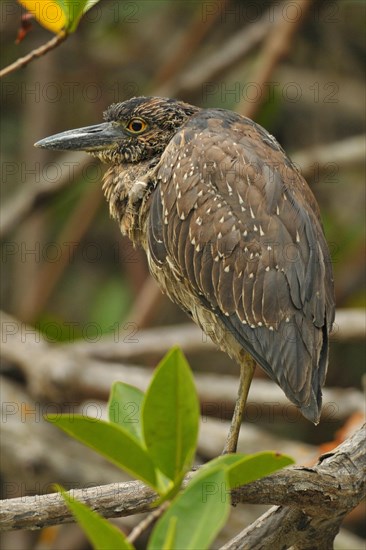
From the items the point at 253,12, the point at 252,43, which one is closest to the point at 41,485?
the point at 252,43

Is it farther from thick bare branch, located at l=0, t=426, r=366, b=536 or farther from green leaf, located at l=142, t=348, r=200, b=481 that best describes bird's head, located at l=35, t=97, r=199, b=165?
green leaf, located at l=142, t=348, r=200, b=481

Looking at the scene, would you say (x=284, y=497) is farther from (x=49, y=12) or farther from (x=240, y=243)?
(x=49, y=12)

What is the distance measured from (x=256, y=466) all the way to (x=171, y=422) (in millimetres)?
206

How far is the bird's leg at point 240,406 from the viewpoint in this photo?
2744 mm

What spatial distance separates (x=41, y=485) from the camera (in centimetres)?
405

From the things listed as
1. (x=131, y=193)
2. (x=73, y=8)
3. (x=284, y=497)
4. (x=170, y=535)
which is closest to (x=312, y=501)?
(x=284, y=497)

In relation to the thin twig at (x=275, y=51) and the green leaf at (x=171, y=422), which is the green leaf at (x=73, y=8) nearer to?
the green leaf at (x=171, y=422)

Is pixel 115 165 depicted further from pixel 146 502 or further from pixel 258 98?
pixel 258 98

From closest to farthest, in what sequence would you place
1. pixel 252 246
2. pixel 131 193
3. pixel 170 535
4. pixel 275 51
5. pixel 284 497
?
pixel 170 535, pixel 284 497, pixel 252 246, pixel 131 193, pixel 275 51

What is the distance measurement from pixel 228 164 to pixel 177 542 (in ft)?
4.98

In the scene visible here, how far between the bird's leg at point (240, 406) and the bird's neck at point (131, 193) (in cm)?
54

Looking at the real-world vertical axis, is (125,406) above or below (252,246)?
below

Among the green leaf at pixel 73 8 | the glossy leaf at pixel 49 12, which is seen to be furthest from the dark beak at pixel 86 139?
the green leaf at pixel 73 8

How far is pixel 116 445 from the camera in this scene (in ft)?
4.95
